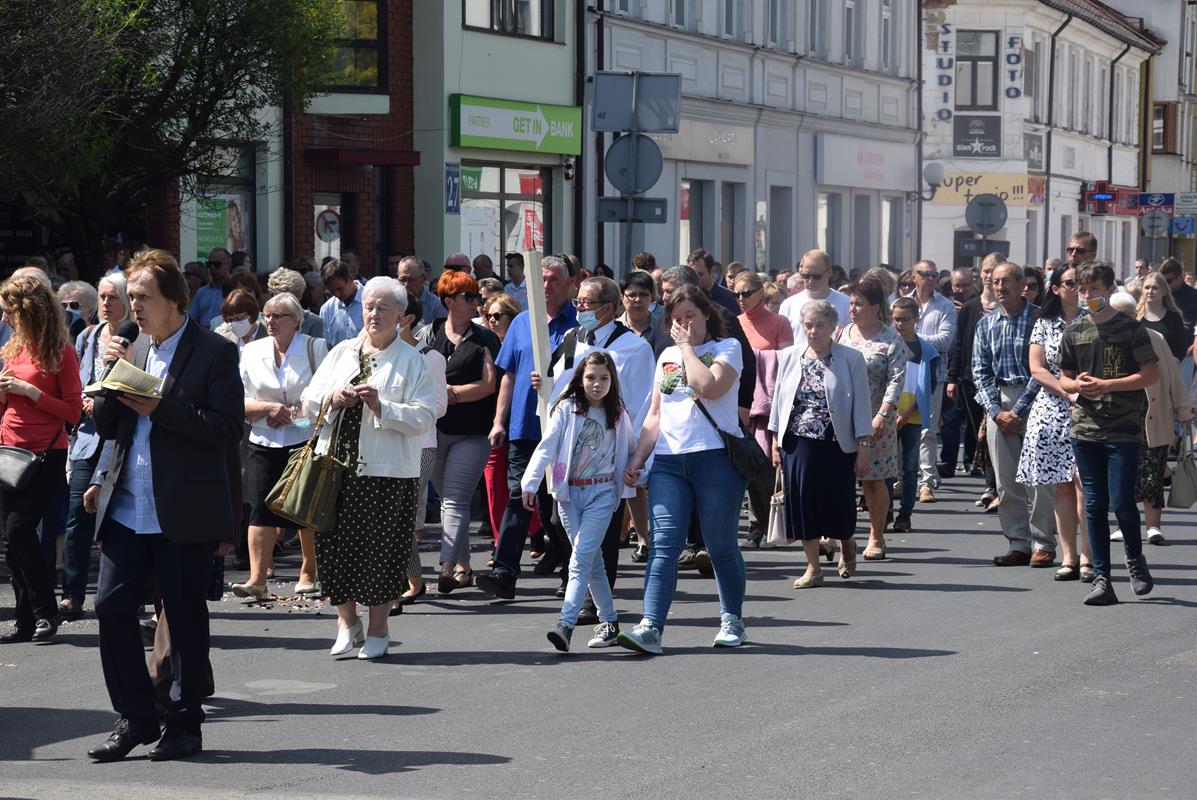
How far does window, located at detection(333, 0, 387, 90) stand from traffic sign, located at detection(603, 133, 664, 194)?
339 inches

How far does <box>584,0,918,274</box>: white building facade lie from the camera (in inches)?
1216

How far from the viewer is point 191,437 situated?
740 centimetres

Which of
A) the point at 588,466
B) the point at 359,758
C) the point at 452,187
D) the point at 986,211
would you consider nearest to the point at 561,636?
the point at 588,466

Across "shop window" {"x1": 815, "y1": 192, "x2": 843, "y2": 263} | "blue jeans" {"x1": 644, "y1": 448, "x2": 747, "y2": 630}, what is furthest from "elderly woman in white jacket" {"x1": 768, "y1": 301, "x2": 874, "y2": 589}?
"shop window" {"x1": 815, "y1": 192, "x2": 843, "y2": 263}

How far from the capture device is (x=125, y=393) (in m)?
7.29

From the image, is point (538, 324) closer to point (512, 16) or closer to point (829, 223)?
point (512, 16)

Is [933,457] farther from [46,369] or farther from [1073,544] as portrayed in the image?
[46,369]

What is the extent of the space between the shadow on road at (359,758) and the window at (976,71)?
147 feet

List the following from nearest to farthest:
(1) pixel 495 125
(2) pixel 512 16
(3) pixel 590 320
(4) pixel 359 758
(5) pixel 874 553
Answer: (4) pixel 359 758
(3) pixel 590 320
(5) pixel 874 553
(1) pixel 495 125
(2) pixel 512 16

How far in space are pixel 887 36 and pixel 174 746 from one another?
35627 millimetres

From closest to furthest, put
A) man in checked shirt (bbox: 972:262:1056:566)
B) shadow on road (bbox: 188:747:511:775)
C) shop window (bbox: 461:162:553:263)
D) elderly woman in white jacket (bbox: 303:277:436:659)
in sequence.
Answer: shadow on road (bbox: 188:747:511:775)
elderly woman in white jacket (bbox: 303:277:436:659)
man in checked shirt (bbox: 972:262:1056:566)
shop window (bbox: 461:162:553:263)

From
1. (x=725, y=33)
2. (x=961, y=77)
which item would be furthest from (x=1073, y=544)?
(x=961, y=77)

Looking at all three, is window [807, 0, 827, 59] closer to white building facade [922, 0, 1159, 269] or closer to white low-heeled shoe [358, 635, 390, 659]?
white building facade [922, 0, 1159, 269]

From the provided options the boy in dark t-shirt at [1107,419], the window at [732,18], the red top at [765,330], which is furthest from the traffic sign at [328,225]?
the boy in dark t-shirt at [1107,419]
